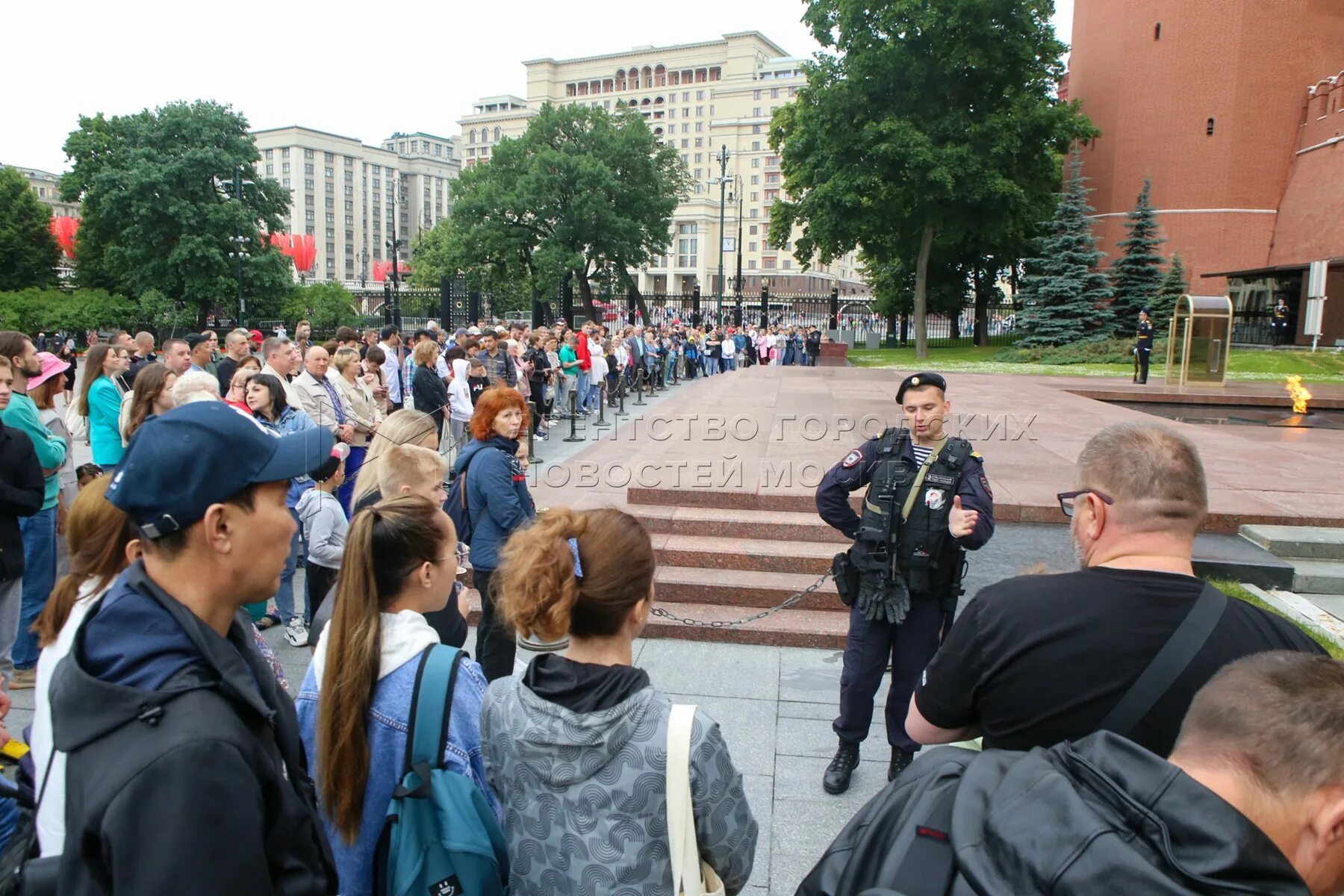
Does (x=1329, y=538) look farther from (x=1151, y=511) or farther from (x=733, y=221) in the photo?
(x=733, y=221)

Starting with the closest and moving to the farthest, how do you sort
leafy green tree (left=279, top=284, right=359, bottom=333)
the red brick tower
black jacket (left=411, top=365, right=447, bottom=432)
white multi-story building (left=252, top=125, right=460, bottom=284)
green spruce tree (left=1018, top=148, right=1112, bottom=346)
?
1. black jacket (left=411, top=365, right=447, bottom=432)
2. green spruce tree (left=1018, top=148, right=1112, bottom=346)
3. the red brick tower
4. leafy green tree (left=279, top=284, right=359, bottom=333)
5. white multi-story building (left=252, top=125, right=460, bottom=284)

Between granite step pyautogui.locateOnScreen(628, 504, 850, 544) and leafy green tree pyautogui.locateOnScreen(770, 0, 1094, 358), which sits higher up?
leafy green tree pyautogui.locateOnScreen(770, 0, 1094, 358)

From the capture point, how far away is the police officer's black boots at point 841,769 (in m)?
4.27

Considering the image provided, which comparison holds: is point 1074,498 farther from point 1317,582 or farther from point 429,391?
point 429,391

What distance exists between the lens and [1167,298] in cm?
3266

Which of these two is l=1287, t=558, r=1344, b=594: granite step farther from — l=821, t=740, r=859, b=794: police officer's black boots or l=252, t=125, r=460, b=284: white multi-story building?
l=252, t=125, r=460, b=284: white multi-story building

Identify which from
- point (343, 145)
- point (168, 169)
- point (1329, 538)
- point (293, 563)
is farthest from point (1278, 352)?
point (343, 145)

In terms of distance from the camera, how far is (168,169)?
1628 inches

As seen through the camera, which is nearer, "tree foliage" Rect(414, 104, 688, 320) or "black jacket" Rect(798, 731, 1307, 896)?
"black jacket" Rect(798, 731, 1307, 896)

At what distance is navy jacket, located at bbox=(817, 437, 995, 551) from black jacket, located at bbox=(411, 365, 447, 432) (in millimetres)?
7513

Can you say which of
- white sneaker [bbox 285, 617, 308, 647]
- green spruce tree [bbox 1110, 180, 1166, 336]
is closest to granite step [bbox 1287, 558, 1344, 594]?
white sneaker [bbox 285, 617, 308, 647]

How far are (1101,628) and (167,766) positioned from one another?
6.05 ft

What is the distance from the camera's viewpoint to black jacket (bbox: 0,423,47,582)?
4.70m

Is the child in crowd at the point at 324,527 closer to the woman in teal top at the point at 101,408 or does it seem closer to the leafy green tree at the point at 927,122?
the woman in teal top at the point at 101,408
